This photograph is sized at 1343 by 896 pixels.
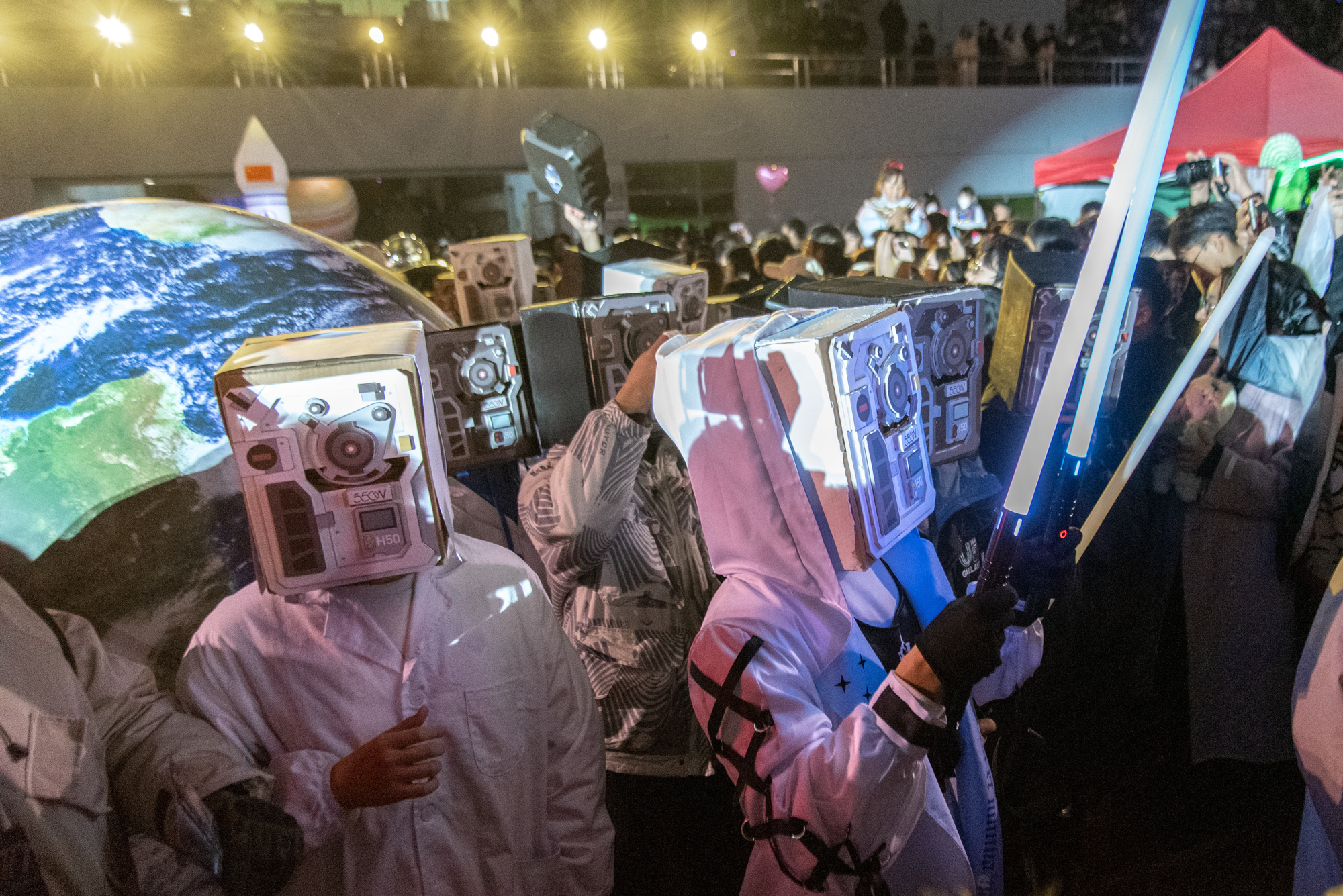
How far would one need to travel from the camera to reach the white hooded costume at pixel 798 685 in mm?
1170

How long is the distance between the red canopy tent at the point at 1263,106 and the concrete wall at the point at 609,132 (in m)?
6.64

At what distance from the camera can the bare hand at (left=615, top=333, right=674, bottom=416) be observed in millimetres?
1775

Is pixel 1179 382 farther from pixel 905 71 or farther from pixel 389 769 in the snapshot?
pixel 905 71

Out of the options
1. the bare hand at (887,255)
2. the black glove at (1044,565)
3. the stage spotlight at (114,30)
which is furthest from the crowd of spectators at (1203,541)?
the stage spotlight at (114,30)

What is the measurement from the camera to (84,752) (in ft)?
4.04

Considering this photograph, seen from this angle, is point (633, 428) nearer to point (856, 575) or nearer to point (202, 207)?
point (856, 575)

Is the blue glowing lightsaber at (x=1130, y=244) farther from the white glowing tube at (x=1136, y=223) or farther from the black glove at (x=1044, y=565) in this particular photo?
the black glove at (x=1044, y=565)

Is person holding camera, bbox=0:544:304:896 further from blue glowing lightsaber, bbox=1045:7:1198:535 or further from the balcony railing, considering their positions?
the balcony railing

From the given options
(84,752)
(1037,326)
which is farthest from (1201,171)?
(84,752)

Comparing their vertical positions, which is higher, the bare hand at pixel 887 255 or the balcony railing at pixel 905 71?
the balcony railing at pixel 905 71

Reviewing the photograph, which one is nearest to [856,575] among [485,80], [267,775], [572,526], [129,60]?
[572,526]

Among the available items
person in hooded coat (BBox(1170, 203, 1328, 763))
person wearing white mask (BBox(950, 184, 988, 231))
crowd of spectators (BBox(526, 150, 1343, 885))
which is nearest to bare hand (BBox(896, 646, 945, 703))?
crowd of spectators (BBox(526, 150, 1343, 885))

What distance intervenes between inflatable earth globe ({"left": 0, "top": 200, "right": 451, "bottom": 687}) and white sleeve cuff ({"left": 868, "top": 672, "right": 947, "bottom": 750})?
1.61 metres

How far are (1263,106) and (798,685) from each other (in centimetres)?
886
